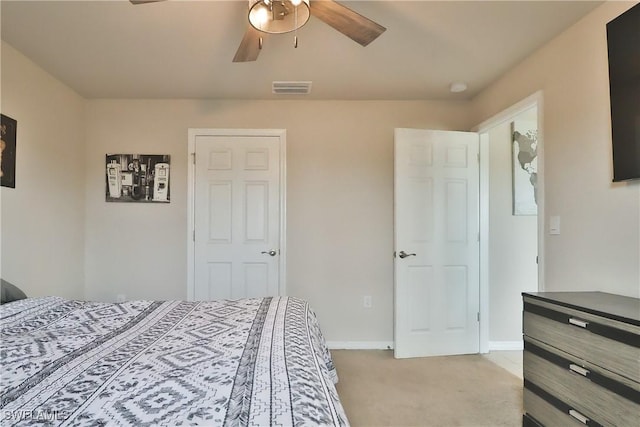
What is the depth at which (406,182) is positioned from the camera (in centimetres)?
321

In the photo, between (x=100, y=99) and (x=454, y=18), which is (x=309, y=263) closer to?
(x=454, y=18)

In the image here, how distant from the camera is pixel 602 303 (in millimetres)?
1653

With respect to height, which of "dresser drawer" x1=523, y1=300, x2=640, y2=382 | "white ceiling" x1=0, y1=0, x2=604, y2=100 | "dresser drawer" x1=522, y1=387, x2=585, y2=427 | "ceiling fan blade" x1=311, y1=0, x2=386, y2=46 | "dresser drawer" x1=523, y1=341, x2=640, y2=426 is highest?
"white ceiling" x1=0, y1=0, x2=604, y2=100

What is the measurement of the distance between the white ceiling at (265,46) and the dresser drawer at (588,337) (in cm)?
166

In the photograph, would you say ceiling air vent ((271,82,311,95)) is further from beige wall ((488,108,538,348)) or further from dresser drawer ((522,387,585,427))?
dresser drawer ((522,387,585,427))

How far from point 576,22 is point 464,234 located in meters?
1.79

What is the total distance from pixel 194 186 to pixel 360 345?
7.19 feet

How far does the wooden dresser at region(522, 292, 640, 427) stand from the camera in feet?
4.59

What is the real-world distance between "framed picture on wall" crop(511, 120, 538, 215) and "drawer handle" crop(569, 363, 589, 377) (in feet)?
6.62

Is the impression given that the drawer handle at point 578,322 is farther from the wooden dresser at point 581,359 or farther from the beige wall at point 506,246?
the beige wall at point 506,246

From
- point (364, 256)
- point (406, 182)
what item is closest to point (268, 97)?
point (406, 182)

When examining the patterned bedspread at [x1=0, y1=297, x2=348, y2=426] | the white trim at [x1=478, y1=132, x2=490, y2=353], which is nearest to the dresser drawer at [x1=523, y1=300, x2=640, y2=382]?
the patterned bedspread at [x1=0, y1=297, x2=348, y2=426]

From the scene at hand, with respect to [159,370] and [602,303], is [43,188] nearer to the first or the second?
[159,370]

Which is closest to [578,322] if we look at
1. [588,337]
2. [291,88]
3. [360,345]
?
[588,337]
